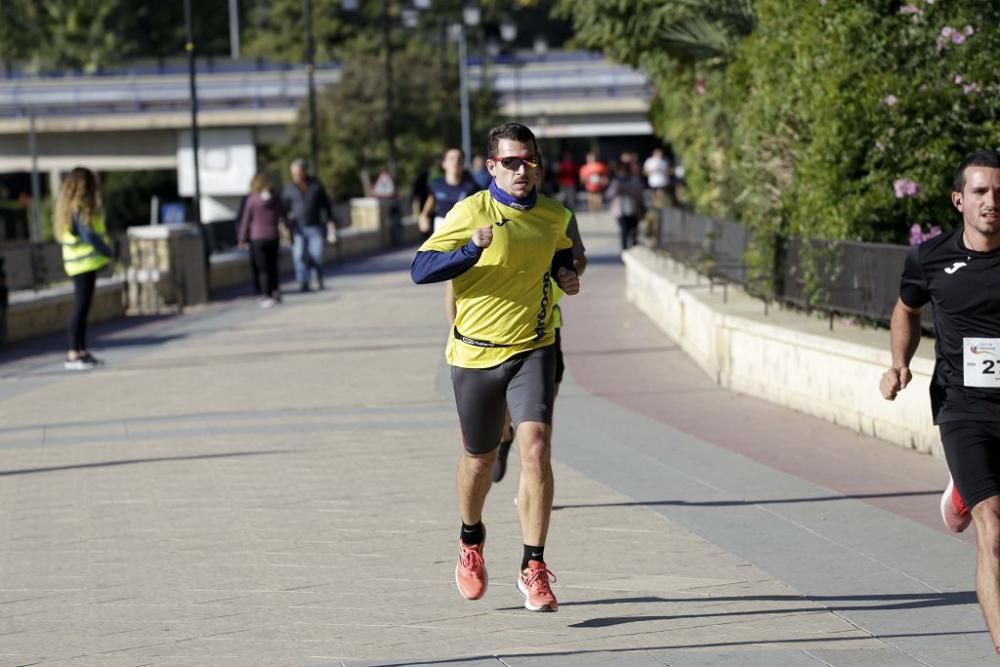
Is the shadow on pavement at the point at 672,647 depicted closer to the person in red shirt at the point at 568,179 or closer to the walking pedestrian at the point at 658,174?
the walking pedestrian at the point at 658,174

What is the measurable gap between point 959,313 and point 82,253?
11449 mm

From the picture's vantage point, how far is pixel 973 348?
6.01 m

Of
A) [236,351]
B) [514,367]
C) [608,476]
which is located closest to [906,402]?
[608,476]

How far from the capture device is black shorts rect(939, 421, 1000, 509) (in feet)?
19.4

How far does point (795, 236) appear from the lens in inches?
571

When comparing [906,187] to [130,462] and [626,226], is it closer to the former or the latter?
[130,462]

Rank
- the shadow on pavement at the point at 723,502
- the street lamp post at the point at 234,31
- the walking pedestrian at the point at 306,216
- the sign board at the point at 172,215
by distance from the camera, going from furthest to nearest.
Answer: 1. the street lamp post at the point at 234,31
2. the sign board at the point at 172,215
3. the walking pedestrian at the point at 306,216
4. the shadow on pavement at the point at 723,502

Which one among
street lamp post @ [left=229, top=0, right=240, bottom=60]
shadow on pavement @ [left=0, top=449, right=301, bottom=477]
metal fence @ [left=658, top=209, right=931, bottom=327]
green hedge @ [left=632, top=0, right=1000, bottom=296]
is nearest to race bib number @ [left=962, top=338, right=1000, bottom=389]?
metal fence @ [left=658, top=209, right=931, bottom=327]

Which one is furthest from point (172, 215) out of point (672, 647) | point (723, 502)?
point (672, 647)

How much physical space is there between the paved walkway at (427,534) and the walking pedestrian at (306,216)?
10.3m

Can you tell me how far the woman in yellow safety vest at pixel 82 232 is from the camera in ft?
52.9

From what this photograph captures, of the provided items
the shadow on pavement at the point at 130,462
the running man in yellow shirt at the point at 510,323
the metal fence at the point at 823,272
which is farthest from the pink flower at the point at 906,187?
the running man in yellow shirt at the point at 510,323

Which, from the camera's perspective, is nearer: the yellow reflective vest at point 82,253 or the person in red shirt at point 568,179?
the yellow reflective vest at point 82,253

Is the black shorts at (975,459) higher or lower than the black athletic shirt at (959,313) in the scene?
lower
